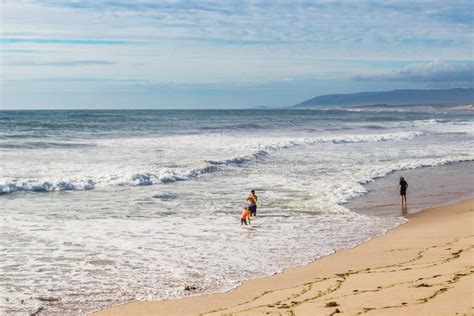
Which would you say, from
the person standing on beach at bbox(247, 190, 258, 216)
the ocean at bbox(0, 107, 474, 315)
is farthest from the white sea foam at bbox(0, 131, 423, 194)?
the person standing on beach at bbox(247, 190, 258, 216)

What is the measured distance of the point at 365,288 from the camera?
9.16m

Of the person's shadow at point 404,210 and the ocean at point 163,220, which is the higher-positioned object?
the ocean at point 163,220

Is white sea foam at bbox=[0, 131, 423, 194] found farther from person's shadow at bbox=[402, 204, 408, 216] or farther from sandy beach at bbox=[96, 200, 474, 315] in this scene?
sandy beach at bbox=[96, 200, 474, 315]

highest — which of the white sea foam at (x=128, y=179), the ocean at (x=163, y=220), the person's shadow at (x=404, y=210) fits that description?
the white sea foam at (x=128, y=179)

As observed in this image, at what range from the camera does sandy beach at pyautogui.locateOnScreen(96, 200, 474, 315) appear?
793 centimetres

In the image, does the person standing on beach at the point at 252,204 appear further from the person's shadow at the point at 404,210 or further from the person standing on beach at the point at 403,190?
the person standing on beach at the point at 403,190

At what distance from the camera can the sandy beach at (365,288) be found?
312 inches

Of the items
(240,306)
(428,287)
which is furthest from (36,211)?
(428,287)

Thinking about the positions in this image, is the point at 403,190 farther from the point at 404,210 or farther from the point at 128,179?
the point at 128,179

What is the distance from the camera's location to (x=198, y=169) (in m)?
28.1

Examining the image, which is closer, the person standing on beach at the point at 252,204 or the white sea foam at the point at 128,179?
the person standing on beach at the point at 252,204

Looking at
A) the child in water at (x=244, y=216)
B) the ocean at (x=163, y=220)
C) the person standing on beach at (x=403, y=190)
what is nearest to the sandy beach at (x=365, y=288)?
the ocean at (x=163, y=220)

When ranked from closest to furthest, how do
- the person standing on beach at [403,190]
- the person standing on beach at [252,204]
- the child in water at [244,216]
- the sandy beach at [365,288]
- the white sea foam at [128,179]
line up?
the sandy beach at [365,288] → the child in water at [244,216] → the person standing on beach at [252,204] → the person standing on beach at [403,190] → the white sea foam at [128,179]

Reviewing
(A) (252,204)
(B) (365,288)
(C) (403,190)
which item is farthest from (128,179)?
(B) (365,288)
